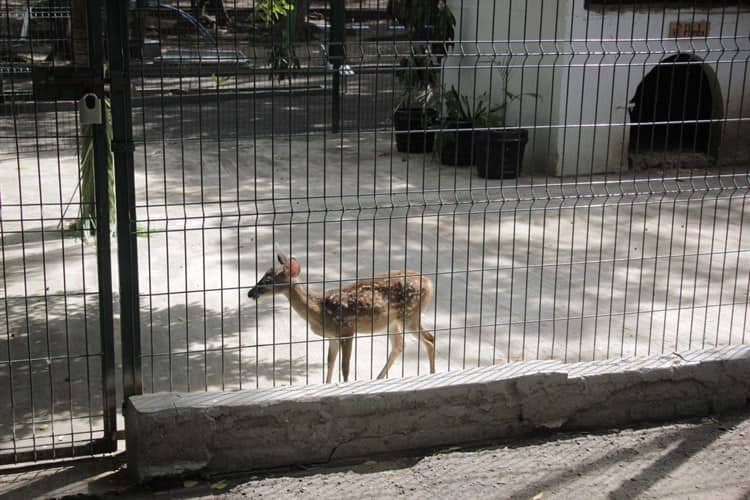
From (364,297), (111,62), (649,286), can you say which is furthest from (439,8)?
(111,62)

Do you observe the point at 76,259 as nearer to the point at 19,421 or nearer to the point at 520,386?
the point at 19,421

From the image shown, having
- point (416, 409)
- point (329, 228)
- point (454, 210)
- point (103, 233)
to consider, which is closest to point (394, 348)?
point (416, 409)

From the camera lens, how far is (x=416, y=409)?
17.0 ft

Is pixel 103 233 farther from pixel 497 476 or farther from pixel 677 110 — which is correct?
pixel 677 110

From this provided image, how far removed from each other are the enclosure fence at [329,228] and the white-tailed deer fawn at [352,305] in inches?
0.8

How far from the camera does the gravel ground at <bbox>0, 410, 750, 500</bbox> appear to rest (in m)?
4.73

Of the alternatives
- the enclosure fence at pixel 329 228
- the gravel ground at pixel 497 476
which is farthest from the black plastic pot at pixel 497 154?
the gravel ground at pixel 497 476

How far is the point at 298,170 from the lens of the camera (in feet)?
42.8

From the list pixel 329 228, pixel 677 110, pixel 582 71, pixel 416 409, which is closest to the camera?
pixel 416 409

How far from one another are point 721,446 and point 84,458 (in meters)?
3.57

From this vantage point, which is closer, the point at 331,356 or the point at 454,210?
the point at 454,210

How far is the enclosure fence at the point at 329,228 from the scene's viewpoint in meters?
4.93

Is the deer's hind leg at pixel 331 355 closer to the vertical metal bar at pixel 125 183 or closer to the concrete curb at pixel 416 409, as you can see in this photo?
the concrete curb at pixel 416 409

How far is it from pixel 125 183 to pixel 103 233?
29 centimetres
